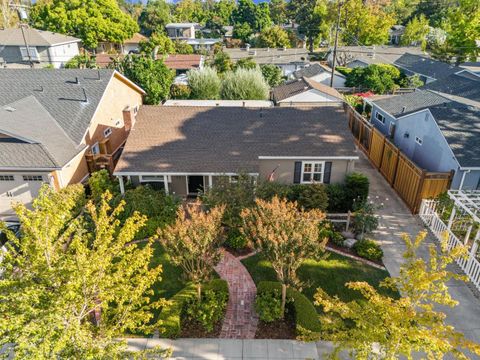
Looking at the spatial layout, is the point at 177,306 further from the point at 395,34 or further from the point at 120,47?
the point at 395,34

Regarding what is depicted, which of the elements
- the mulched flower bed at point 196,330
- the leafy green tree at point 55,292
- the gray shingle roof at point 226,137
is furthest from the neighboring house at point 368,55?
the leafy green tree at point 55,292

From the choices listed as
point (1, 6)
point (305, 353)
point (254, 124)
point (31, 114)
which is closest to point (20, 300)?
point (305, 353)

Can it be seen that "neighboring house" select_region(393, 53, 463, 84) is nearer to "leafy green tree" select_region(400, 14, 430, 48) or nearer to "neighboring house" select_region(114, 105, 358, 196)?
"neighboring house" select_region(114, 105, 358, 196)

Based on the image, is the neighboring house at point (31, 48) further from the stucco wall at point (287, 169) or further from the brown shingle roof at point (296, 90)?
the stucco wall at point (287, 169)

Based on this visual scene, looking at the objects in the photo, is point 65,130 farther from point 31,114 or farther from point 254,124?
point 254,124

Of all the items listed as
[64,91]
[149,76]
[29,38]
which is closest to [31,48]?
[29,38]
